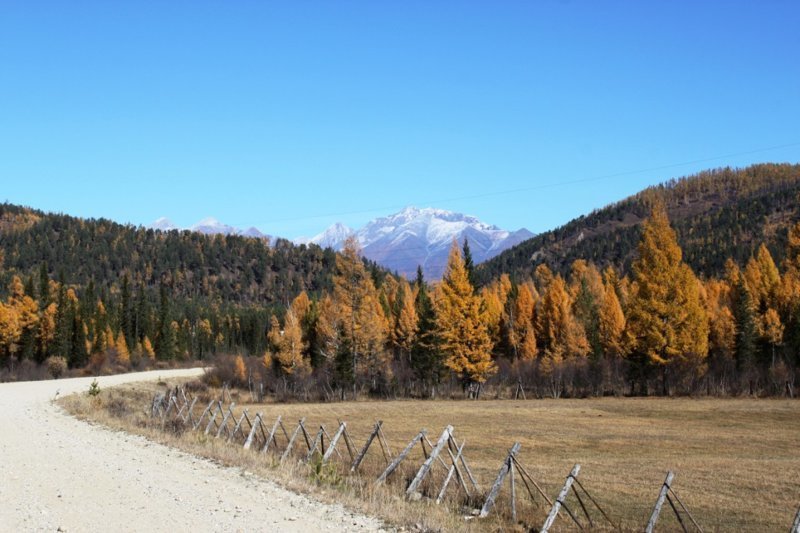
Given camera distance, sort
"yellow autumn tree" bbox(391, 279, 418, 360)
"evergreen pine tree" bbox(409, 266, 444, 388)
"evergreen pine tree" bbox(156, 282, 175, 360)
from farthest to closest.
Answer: "evergreen pine tree" bbox(156, 282, 175, 360) < "yellow autumn tree" bbox(391, 279, 418, 360) < "evergreen pine tree" bbox(409, 266, 444, 388)

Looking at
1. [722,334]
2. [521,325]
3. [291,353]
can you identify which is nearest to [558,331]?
[521,325]

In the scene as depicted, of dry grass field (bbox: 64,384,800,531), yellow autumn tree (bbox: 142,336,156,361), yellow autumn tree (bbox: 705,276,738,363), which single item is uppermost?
yellow autumn tree (bbox: 705,276,738,363)

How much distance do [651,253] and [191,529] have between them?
146 feet

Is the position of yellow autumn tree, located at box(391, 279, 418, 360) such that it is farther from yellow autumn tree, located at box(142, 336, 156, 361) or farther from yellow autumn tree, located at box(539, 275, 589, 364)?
yellow autumn tree, located at box(142, 336, 156, 361)

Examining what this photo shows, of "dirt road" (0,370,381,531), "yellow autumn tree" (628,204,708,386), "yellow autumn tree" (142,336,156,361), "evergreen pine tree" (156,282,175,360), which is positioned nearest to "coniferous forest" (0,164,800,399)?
Answer: "yellow autumn tree" (628,204,708,386)

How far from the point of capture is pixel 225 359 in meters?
87.1

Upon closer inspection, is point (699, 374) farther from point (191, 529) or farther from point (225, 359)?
point (225, 359)

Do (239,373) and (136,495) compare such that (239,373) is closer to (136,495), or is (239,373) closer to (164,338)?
(164,338)

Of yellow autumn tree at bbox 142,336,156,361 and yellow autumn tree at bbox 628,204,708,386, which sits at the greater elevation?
yellow autumn tree at bbox 628,204,708,386

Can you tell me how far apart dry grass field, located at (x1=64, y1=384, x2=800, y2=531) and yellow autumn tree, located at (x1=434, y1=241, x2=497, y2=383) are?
462 cm

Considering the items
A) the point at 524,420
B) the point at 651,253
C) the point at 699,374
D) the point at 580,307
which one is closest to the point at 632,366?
the point at 699,374

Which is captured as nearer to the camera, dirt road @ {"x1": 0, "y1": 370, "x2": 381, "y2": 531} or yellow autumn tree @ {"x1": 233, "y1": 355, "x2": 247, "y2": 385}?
dirt road @ {"x1": 0, "y1": 370, "x2": 381, "y2": 531}

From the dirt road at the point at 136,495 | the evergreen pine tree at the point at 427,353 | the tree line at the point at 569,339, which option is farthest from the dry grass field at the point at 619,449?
the evergreen pine tree at the point at 427,353

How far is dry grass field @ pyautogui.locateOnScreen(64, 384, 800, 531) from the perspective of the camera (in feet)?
50.7
